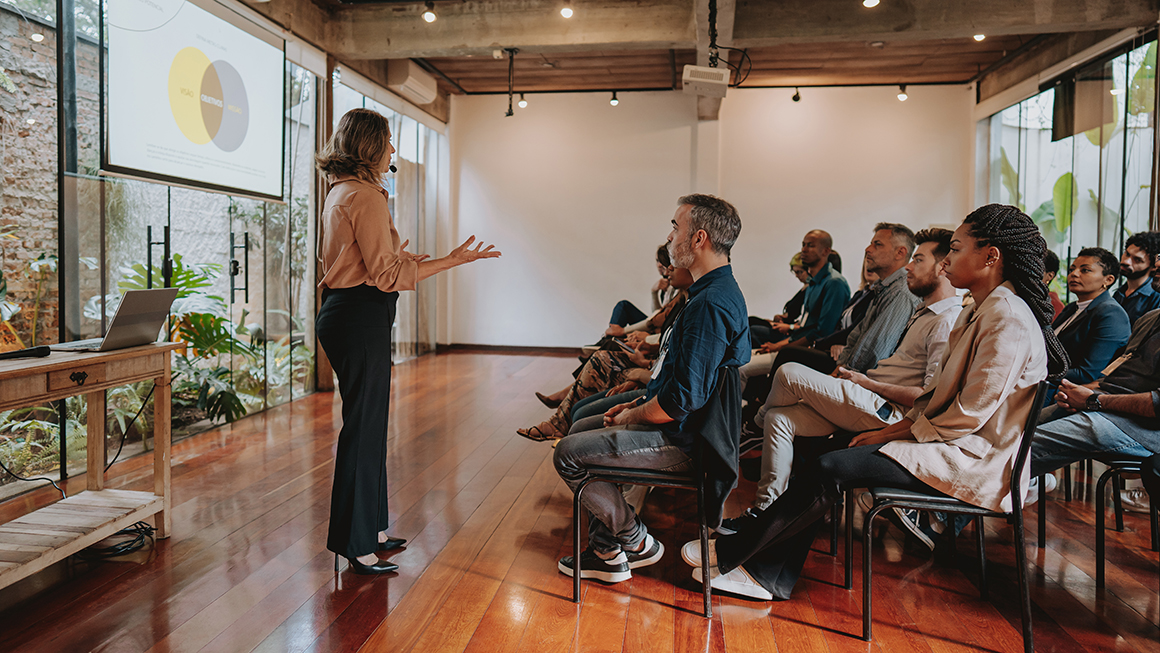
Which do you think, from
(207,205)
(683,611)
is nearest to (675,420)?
(683,611)

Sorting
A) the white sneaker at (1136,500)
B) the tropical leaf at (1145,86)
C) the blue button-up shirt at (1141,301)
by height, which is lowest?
the white sneaker at (1136,500)

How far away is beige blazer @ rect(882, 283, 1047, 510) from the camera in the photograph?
6.79 ft

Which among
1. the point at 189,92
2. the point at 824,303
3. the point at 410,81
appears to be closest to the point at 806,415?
the point at 824,303

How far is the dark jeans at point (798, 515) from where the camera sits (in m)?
2.21

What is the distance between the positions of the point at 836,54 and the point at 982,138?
230 cm

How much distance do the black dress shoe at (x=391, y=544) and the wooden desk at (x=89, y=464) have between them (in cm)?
89

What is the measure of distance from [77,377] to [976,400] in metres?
2.90

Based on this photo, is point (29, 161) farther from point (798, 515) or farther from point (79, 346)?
point (798, 515)

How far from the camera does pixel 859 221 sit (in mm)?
8773

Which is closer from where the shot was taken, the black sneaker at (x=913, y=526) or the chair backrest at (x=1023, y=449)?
the chair backrest at (x=1023, y=449)

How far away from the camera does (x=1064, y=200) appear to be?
6641mm

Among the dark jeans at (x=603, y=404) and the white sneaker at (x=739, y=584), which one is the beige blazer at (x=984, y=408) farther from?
the dark jeans at (x=603, y=404)

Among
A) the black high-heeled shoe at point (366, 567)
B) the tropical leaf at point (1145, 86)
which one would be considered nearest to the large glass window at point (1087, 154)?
the tropical leaf at point (1145, 86)

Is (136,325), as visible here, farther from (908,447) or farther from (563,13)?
(563,13)
